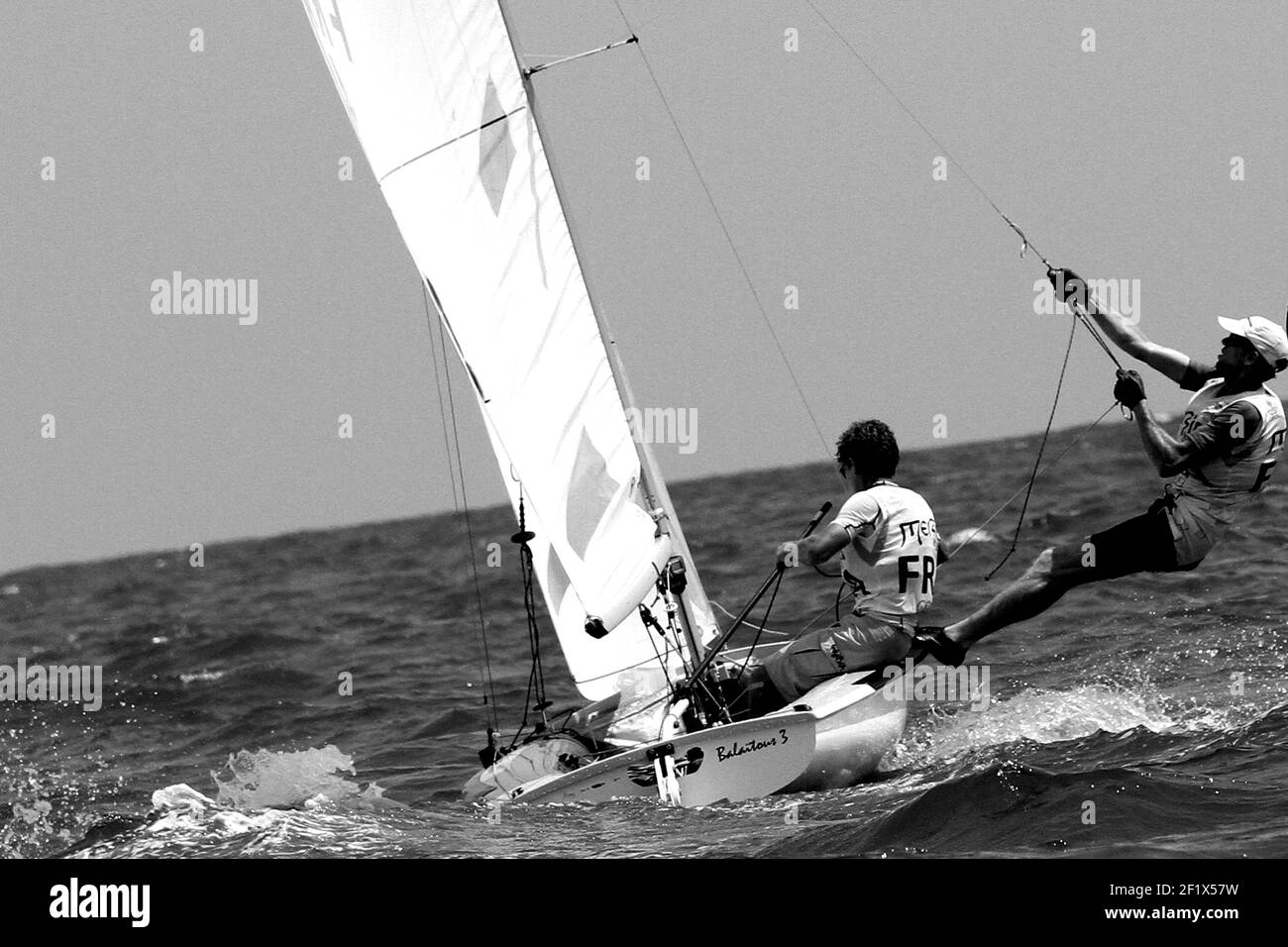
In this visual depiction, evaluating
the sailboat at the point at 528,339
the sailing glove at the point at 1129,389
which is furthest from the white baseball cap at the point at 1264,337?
the sailboat at the point at 528,339

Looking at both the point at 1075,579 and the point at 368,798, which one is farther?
the point at 368,798

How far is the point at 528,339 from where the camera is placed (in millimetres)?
7723

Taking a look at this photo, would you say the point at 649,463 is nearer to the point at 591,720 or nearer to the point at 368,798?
the point at 591,720

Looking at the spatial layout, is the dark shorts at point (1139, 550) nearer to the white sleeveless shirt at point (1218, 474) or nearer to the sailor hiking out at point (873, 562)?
the white sleeveless shirt at point (1218, 474)

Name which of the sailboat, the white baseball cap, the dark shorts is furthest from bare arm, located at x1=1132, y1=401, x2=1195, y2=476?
the sailboat

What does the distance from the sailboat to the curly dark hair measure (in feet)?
3.59

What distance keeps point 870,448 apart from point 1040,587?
2.90ft

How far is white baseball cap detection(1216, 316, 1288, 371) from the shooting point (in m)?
5.99

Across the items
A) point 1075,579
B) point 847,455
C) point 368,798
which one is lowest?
point 368,798

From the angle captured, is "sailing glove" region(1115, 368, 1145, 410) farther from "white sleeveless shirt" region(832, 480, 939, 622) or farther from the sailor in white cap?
"white sleeveless shirt" region(832, 480, 939, 622)
